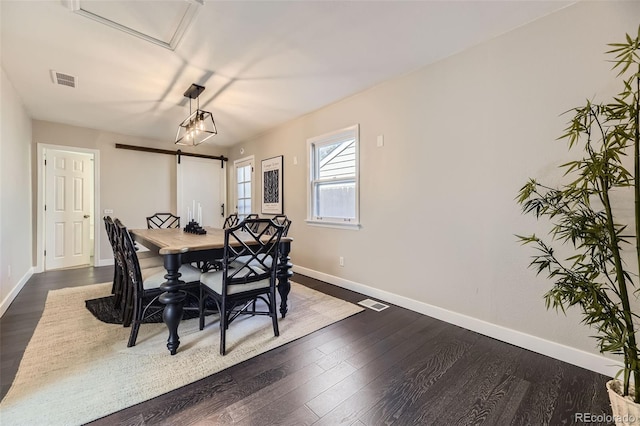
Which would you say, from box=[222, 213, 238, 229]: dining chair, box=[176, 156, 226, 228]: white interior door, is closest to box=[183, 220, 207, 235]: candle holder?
box=[222, 213, 238, 229]: dining chair

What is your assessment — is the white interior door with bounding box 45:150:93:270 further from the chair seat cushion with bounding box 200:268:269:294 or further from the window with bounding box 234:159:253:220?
the chair seat cushion with bounding box 200:268:269:294

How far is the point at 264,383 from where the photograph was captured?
166 centimetres

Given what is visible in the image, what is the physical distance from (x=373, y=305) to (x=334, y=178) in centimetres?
174

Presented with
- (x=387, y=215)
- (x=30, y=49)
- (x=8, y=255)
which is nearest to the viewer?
(x=30, y=49)

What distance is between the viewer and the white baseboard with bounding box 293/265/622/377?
1.78 meters

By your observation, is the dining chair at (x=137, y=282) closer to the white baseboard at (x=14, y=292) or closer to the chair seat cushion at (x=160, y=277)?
the chair seat cushion at (x=160, y=277)

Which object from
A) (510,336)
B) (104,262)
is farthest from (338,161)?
(104,262)

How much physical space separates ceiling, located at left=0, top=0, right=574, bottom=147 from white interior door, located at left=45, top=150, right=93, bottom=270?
4.94 ft

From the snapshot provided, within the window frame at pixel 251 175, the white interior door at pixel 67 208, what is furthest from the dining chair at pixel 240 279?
the white interior door at pixel 67 208

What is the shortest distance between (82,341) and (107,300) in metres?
1.05

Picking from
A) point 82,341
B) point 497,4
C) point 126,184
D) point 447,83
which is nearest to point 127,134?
point 126,184

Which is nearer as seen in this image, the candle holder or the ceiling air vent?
the ceiling air vent

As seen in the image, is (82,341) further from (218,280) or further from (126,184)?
(126,184)

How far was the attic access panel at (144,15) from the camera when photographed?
6.15ft
